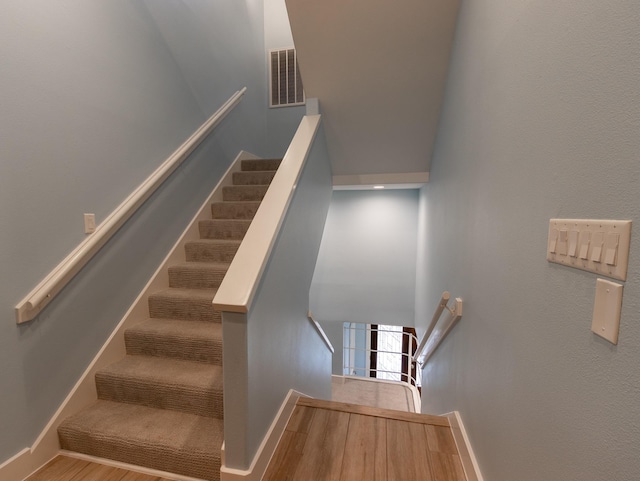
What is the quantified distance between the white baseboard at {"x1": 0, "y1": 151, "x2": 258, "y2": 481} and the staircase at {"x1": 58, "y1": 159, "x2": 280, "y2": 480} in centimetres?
4

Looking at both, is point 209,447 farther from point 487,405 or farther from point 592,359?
point 592,359

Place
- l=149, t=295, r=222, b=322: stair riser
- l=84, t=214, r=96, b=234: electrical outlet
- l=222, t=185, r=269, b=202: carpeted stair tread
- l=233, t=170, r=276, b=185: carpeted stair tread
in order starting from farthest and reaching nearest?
l=233, t=170, r=276, b=185: carpeted stair tread < l=222, t=185, r=269, b=202: carpeted stair tread < l=149, t=295, r=222, b=322: stair riser < l=84, t=214, r=96, b=234: electrical outlet

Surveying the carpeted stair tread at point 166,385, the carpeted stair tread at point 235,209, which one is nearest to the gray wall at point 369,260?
the carpeted stair tread at point 235,209

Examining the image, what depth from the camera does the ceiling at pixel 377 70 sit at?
1830 millimetres

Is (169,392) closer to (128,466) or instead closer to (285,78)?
(128,466)

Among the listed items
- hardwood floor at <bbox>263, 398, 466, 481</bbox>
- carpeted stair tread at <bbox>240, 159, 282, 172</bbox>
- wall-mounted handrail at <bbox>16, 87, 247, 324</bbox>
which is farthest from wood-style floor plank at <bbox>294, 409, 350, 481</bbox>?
carpeted stair tread at <bbox>240, 159, 282, 172</bbox>

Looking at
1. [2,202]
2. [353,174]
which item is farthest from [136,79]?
[353,174]

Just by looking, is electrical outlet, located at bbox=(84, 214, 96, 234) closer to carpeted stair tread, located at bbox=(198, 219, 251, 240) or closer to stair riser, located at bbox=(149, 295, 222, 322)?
stair riser, located at bbox=(149, 295, 222, 322)

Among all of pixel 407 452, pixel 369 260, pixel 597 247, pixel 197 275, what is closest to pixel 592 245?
pixel 597 247

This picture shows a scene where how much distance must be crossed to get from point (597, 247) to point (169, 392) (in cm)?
187

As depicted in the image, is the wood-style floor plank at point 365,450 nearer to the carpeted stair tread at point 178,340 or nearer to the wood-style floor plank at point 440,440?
the wood-style floor plank at point 440,440

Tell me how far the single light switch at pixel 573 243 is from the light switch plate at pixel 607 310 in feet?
0.29

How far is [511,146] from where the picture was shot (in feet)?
3.17

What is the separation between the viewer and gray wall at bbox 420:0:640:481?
1.66 ft
